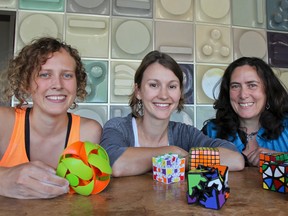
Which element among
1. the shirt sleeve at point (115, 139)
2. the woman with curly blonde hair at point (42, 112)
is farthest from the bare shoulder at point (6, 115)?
the shirt sleeve at point (115, 139)

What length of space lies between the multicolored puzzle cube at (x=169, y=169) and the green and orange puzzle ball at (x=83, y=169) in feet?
0.56

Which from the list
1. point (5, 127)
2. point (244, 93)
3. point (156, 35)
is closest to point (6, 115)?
point (5, 127)

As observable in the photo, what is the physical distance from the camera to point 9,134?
974mm

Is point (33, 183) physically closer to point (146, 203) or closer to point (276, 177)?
point (146, 203)

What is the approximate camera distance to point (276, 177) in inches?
25.2

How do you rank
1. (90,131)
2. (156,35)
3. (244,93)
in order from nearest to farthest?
(90,131) < (244,93) < (156,35)

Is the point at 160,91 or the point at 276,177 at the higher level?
the point at 160,91

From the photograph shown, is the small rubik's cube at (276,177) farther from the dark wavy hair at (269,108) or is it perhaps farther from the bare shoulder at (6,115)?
the bare shoulder at (6,115)

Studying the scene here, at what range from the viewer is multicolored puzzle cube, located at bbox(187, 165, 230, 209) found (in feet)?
1.69

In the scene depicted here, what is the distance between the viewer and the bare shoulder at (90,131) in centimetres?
106

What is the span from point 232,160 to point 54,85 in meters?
0.71

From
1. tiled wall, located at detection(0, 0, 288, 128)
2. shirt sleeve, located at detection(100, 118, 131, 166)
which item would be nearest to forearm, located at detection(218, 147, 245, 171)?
shirt sleeve, located at detection(100, 118, 131, 166)

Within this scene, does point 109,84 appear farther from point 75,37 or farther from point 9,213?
point 9,213

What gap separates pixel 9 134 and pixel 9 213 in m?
0.57
